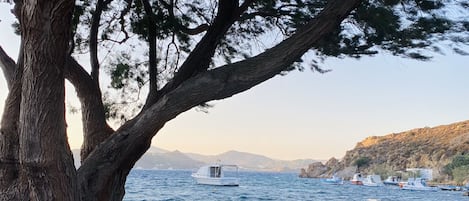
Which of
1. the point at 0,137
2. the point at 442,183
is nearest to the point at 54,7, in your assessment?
the point at 0,137

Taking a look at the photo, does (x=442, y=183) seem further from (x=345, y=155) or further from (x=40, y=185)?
(x=40, y=185)

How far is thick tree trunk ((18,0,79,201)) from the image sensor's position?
2258 millimetres

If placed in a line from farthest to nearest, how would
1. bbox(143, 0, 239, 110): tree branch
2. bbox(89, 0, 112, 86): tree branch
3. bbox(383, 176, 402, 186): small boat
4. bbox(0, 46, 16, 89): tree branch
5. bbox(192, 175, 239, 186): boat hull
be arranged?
1. bbox(383, 176, 402, 186): small boat
2. bbox(192, 175, 239, 186): boat hull
3. bbox(89, 0, 112, 86): tree branch
4. bbox(143, 0, 239, 110): tree branch
5. bbox(0, 46, 16, 89): tree branch

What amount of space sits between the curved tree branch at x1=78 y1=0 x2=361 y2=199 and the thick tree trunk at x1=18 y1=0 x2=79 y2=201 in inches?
17.2

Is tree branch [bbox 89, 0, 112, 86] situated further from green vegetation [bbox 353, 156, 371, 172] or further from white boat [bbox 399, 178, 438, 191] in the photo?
green vegetation [bbox 353, 156, 371, 172]

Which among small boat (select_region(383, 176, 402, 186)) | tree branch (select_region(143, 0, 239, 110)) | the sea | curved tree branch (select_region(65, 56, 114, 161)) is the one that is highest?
small boat (select_region(383, 176, 402, 186))

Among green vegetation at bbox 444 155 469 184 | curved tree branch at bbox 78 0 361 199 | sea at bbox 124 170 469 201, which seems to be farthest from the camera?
green vegetation at bbox 444 155 469 184

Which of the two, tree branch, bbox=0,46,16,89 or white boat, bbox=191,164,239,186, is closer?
tree branch, bbox=0,46,16,89

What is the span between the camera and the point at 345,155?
63531 millimetres

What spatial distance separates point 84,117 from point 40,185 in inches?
44.9

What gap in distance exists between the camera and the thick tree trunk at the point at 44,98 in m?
2.26

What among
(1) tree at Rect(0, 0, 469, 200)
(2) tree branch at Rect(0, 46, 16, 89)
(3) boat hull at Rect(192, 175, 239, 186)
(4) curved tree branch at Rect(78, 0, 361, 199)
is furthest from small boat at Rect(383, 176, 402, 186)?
(2) tree branch at Rect(0, 46, 16, 89)

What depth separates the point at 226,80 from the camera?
2854mm

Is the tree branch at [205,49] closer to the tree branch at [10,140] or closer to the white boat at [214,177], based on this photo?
the tree branch at [10,140]
